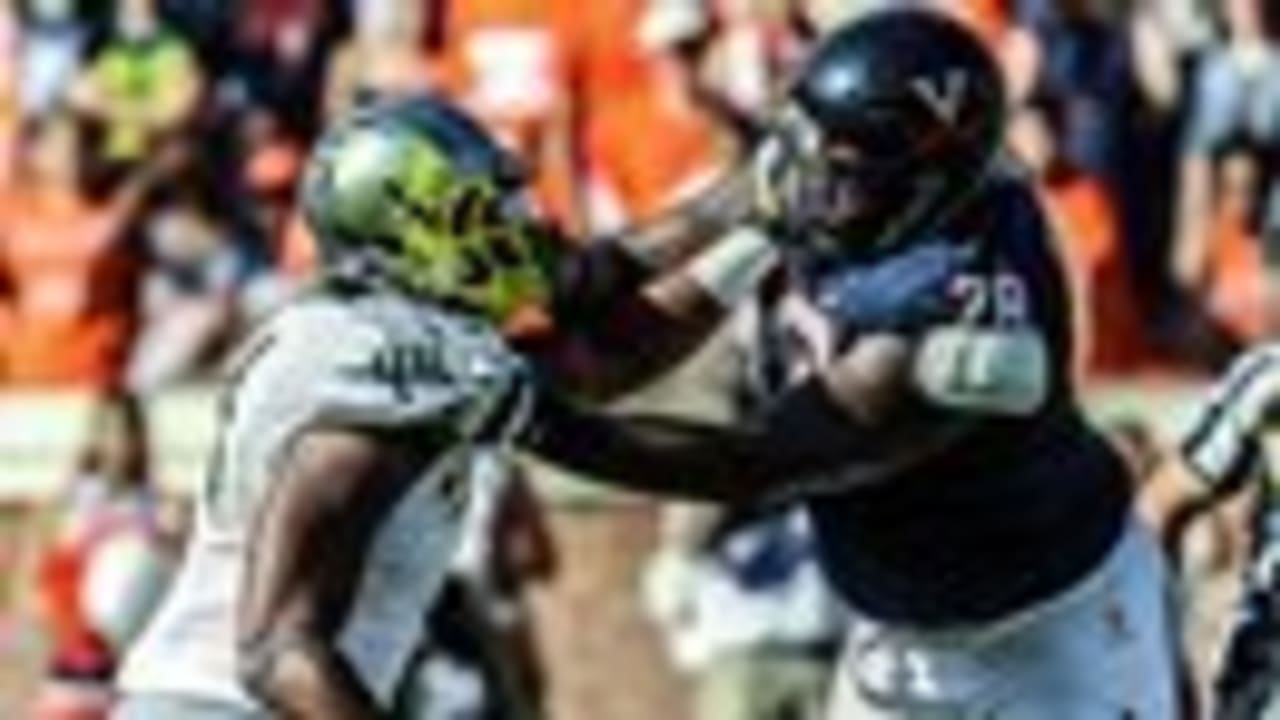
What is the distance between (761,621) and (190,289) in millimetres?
2138

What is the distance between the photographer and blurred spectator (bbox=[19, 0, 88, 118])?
14641 mm

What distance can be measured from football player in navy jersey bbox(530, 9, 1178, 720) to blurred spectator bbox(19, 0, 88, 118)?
6208mm

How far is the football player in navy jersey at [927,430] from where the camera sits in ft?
25.7

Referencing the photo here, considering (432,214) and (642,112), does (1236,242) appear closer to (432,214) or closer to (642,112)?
(642,112)

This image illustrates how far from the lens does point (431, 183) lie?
7.39 meters

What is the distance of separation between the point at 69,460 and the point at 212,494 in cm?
658

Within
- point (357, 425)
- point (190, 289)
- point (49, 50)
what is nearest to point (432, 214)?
point (357, 425)

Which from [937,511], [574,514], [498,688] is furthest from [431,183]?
[574,514]

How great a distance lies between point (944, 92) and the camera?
26.4 ft

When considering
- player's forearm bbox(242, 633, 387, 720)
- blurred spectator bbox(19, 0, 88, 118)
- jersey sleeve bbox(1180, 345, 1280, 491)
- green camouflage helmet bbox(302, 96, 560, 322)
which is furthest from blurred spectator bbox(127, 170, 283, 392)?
player's forearm bbox(242, 633, 387, 720)

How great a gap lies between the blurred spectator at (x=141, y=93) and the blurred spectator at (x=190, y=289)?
20 cm

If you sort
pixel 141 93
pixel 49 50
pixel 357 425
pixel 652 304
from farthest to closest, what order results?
pixel 49 50
pixel 141 93
pixel 652 304
pixel 357 425

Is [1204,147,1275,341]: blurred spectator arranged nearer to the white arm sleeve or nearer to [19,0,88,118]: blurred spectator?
[19,0,88,118]: blurred spectator

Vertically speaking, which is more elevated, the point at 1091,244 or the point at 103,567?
the point at 103,567
